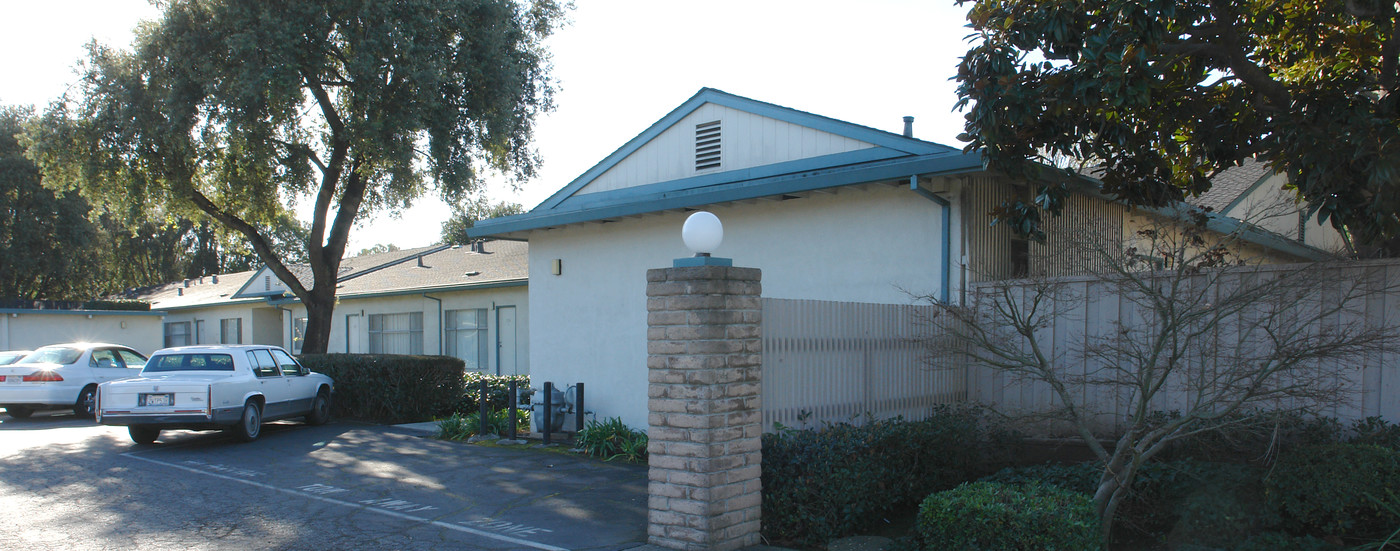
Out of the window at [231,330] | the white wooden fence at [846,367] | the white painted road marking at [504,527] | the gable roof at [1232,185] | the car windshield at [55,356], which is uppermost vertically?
the gable roof at [1232,185]

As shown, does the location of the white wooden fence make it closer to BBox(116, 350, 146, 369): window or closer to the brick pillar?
the brick pillar

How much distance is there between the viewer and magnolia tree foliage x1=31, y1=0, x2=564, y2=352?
1714 centimetres

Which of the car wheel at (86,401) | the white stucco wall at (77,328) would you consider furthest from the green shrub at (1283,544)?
the white stucco wall at (77,328)

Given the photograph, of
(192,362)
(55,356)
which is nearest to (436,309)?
(55,356)

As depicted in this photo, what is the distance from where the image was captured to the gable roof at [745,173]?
959 centimetres

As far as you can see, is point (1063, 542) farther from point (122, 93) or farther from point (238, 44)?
point (122, 93)

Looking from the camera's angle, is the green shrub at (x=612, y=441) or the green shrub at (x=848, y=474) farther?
the green shrub at (x=612, y=441)

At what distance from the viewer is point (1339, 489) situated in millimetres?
5715

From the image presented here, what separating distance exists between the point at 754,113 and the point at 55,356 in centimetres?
1449

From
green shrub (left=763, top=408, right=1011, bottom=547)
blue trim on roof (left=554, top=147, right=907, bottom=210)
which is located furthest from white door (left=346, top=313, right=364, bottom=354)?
green shrub (left=763, top=408, right=1011, bottom=547)

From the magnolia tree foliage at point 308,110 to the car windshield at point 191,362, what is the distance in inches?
213

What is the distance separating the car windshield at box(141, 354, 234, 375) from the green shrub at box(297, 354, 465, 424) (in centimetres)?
299

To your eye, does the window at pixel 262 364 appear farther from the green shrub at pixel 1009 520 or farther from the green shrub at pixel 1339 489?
the green shrub at pixel 1339 489

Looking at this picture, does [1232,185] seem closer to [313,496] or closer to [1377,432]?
[1377,432]
